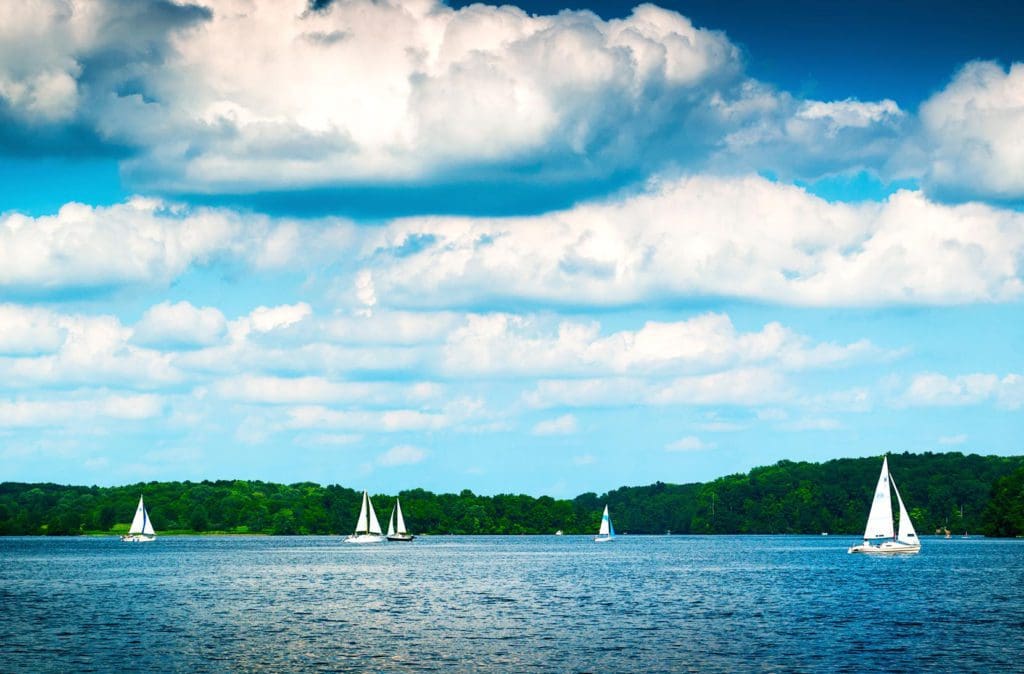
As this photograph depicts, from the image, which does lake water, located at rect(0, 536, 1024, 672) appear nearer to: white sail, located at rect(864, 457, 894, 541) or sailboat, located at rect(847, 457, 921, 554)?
white sail, located at rect(864, 457, 894, 541)

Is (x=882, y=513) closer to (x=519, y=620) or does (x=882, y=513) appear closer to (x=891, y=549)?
(x=891, y=549)

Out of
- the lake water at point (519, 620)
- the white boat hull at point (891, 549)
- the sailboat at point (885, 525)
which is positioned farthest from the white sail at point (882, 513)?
the lake water at point (519, 620)

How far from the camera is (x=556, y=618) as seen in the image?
8312 cm

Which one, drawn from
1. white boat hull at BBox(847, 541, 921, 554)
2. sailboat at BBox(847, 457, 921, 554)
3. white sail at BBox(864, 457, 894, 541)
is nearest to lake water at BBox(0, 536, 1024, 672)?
white sail at BBox(864, 457, 894, 541)

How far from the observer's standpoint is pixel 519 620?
268ft

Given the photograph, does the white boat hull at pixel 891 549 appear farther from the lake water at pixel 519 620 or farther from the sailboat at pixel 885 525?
the lake water at pixel 519 620

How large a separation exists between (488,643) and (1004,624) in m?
33.2

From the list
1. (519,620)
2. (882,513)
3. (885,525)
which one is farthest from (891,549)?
(519,620)

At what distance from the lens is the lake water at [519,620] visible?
60.9m

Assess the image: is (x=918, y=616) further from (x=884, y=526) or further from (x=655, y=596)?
(x=884, y=526)

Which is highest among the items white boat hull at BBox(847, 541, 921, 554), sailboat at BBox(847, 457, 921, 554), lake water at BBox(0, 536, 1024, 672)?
sailboat at BBox(847, 457, 921, 554)

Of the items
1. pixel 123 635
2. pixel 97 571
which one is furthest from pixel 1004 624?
pixel 97 571

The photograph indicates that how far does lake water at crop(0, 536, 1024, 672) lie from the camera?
2399 inches

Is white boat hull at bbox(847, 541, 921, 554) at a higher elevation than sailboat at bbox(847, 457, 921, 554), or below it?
below
